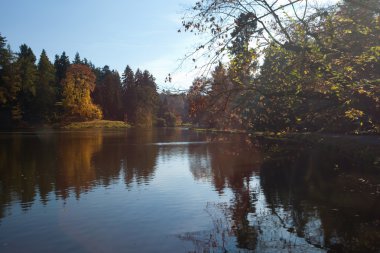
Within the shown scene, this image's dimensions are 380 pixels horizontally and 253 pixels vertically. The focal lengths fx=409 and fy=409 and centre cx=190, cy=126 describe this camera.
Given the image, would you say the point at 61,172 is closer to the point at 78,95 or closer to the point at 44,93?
the point at 78,95

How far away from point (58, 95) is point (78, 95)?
263 inches

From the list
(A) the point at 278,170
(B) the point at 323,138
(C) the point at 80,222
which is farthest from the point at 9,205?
(B) the point at 323,138

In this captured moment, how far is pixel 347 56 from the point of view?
9.84m

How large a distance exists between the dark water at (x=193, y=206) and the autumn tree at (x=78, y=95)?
212 ft

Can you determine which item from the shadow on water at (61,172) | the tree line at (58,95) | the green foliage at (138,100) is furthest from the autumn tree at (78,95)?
the shadow on water at (61,172)

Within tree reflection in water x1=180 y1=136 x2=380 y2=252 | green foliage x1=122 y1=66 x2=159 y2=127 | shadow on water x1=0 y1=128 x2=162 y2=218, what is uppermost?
green foliage x1=122 y1=66 x2=159 y2=127

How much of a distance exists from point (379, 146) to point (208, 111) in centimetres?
1717

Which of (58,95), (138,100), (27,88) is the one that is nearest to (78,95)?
(58,95)

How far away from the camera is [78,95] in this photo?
298 feet

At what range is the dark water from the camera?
35.5 ft

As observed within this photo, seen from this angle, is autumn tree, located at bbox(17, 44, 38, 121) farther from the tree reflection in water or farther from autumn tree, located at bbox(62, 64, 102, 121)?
the tree reflection in water

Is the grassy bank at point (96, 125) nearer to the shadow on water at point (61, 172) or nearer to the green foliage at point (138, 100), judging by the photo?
the green foliage at point (138, 100)

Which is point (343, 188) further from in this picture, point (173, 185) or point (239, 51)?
point (239, 51)

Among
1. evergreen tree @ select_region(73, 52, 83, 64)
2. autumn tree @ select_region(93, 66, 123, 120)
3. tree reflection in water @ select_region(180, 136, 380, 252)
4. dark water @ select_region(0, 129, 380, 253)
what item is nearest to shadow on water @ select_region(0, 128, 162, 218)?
dark water @ select_region(0, 129, 380, 253)
